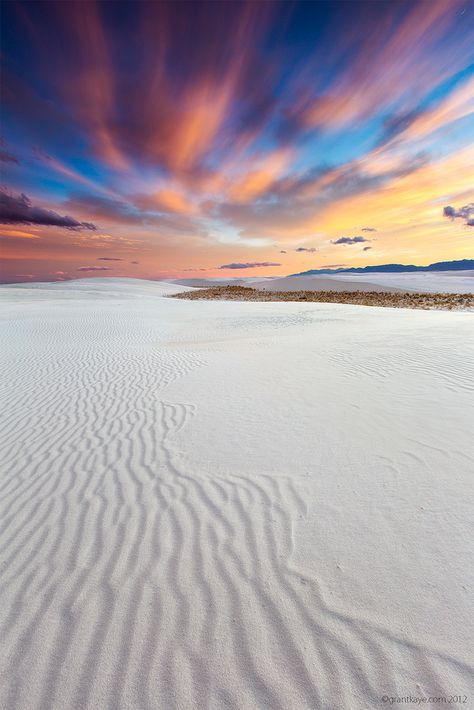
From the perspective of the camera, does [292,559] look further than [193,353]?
No

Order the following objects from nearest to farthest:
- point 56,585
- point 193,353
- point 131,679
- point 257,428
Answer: point 131,679, point 56,585, point 257,428, point 193,353

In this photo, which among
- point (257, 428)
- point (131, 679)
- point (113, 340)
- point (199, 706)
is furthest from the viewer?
point (113, 340)

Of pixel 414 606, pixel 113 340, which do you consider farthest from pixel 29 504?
pixel 113 340

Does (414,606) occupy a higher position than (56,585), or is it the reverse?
(414,606)

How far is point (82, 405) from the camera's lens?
696cm

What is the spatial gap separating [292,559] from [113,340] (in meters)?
13.4

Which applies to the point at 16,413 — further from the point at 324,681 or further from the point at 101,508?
the point at 324,681

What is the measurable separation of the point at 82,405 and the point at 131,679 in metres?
5.62

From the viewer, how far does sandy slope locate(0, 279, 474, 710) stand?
6.71 feet

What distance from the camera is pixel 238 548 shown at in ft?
9.86

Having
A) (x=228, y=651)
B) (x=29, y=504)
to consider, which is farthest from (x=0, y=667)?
(x=29, y=504)

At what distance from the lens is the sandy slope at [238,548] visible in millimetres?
2045

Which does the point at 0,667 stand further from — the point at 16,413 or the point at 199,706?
the point at 16,413

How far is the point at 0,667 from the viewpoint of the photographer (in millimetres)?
2158
